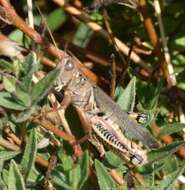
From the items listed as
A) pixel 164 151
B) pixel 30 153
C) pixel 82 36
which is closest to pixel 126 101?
pixel 164 151

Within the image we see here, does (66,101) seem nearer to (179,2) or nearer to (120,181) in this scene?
(120,181)

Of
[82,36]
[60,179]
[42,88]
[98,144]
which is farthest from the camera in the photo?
[82,36]

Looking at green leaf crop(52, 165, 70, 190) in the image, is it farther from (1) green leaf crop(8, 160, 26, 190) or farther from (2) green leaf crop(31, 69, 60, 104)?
(2) green leaf crop(31, 69, 60, 104)

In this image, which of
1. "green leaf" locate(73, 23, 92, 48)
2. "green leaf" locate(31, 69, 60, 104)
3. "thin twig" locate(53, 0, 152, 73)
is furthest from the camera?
"green leaf" locate(73, 23, 92, 48)

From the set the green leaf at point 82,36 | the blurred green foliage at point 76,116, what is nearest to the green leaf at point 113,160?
the blurred green foliage at point 76,116

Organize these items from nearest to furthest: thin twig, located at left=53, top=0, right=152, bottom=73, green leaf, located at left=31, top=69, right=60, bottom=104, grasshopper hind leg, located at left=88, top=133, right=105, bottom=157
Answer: green leaf, located at left=31, top=69, right=60, bottom=104, grasshopper hind leg, located at left=88, top=133, right=105, bottom=157, thin twig, located at left=53, top=0, right=152, bottom=73

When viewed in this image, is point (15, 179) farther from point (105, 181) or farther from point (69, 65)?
point (69, 65)

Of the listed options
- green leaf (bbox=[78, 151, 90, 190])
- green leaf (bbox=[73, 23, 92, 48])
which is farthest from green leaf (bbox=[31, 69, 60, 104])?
green leaf (bbox=[73, 23, 92, 48])

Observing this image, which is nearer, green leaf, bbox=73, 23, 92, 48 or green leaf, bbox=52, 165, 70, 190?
green leaf, bbox=52, 165, 70, 190
